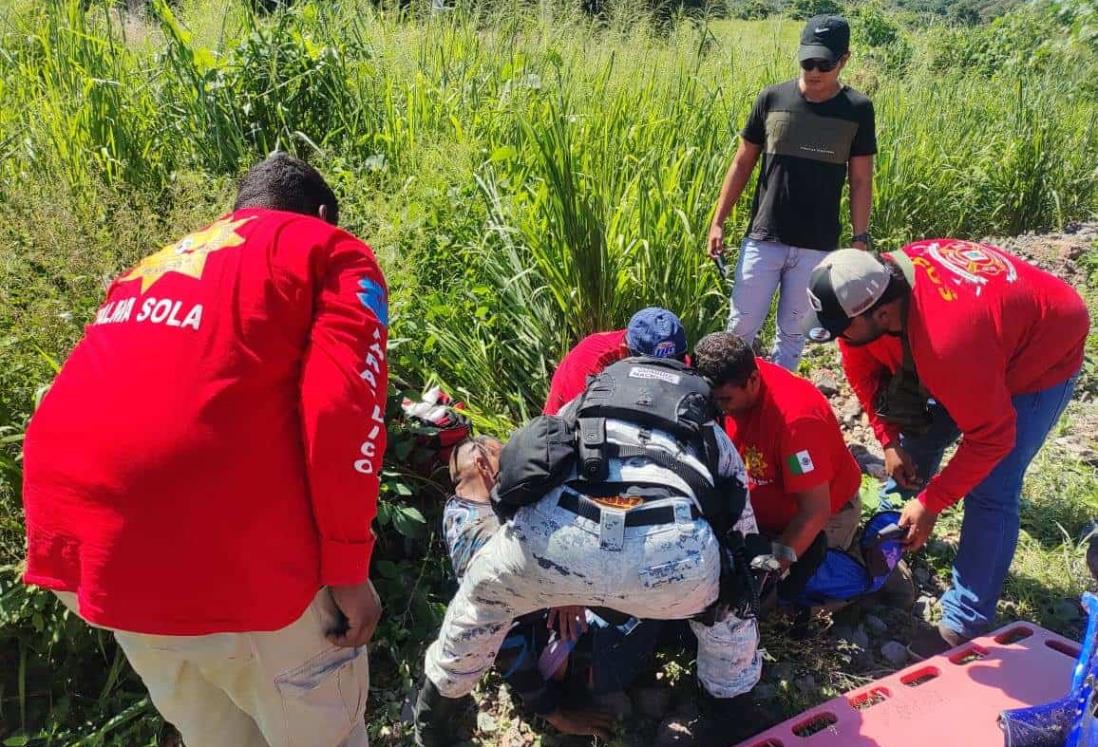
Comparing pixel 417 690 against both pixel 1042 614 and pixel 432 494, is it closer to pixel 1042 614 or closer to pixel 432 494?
pixel 432 494

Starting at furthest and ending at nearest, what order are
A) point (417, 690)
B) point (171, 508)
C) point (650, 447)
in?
point (417, 690), point (650, 447), point (171, 508)

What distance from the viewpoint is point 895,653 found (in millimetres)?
2557

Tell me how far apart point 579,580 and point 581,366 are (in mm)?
892

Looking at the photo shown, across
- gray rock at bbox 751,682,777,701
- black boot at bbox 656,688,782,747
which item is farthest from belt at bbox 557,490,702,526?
gray rock at bbox 751,682,777,701

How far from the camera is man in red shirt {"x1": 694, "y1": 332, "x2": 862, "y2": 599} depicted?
223 cm

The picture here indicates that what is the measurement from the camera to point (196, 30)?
12.8 ft

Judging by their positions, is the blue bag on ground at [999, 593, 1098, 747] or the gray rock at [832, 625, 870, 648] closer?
the blue bag on ground at [999, 593, 1098, 747]

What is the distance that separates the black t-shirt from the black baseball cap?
18 cm

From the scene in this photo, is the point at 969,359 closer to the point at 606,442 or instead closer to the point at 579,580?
the point at 606,442

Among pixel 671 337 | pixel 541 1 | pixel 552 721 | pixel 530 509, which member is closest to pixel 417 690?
pixel 552 721

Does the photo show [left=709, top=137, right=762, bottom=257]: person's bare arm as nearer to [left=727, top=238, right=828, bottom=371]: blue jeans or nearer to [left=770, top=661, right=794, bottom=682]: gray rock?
[left=727, top=238, right=828, bottom=371]: blue jeans

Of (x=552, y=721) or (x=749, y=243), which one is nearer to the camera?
(x=552, y=721)

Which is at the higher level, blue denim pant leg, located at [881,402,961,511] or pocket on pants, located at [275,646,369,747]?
pocket on pants, located at [275,646,369,747]

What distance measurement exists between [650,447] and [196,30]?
11.9ft
